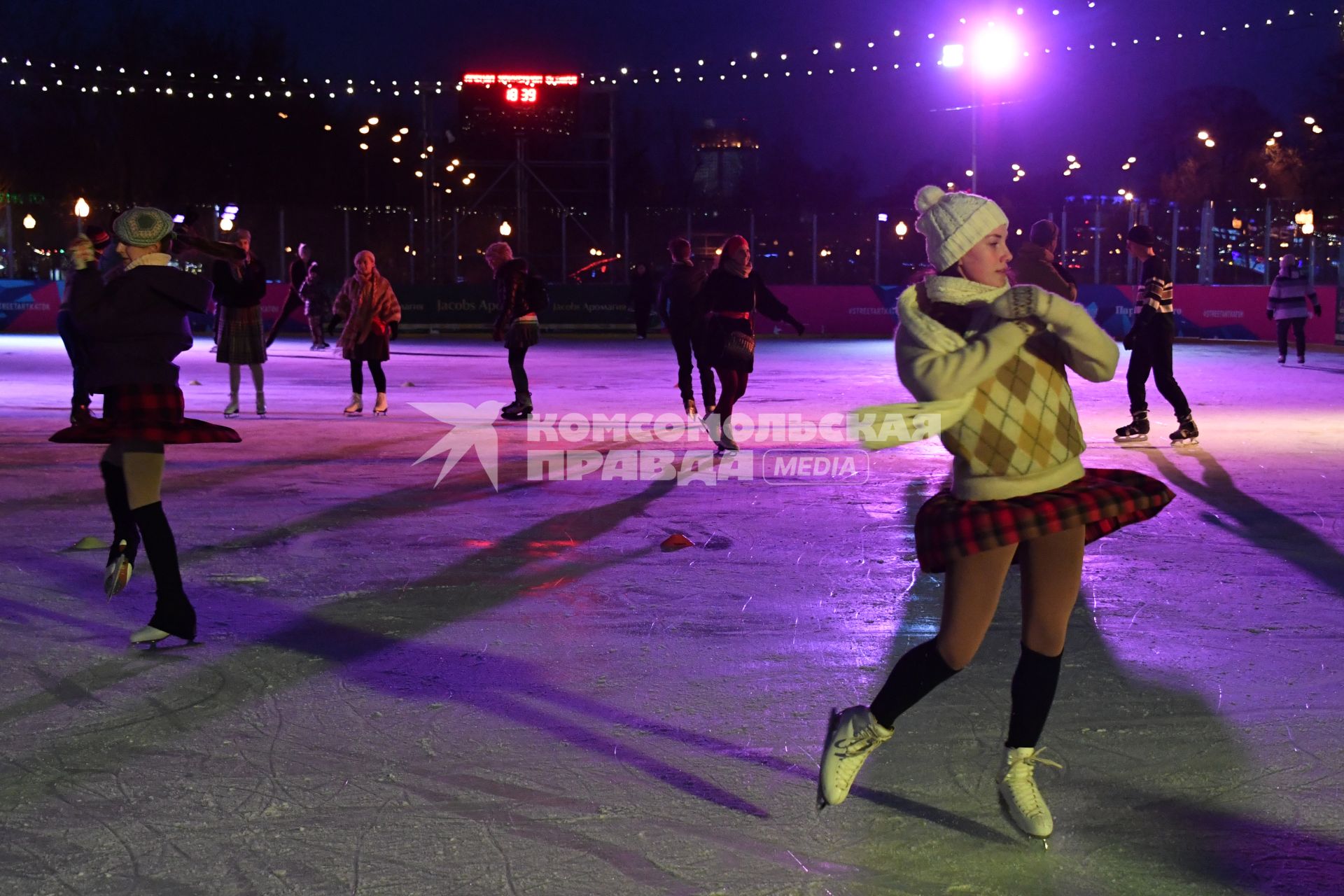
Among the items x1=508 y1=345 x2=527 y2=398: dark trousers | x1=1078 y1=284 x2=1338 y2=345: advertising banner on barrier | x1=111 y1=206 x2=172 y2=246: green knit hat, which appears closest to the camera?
x1=111 y1=206 x2=172 y2=246: green knit hat

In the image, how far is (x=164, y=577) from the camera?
16.3 ft

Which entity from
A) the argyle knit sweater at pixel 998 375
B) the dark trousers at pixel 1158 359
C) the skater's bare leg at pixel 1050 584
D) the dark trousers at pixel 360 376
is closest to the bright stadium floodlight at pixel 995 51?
the dark trousers at pixel 1158 359

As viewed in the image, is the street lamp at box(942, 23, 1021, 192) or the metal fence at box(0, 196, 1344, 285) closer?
the street lamp at box(942, 23, 1021, 192)

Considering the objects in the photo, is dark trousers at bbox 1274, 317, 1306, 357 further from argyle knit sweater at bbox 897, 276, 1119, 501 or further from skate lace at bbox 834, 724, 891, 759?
skate lace at bbox 834, 724, 891, 759

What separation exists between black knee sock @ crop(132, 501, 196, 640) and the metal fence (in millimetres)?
25641

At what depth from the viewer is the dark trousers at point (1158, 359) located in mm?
10602

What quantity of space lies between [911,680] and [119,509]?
3409 mm

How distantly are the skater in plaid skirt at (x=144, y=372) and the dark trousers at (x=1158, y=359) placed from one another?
7.65 m

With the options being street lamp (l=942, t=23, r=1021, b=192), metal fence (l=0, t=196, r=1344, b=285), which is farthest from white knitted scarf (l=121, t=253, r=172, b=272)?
metal fence (l=0, t=196, r=1344, b=285)

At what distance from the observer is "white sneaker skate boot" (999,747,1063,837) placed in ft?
10.8

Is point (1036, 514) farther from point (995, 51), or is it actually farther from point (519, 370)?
point (995, 51)

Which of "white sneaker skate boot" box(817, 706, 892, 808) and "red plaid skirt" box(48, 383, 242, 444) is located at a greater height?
Result: "red plaid skirt" box(48, 383, 242, 444)

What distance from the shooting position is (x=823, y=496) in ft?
28.0

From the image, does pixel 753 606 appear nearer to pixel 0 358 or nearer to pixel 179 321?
pixel 179 321
